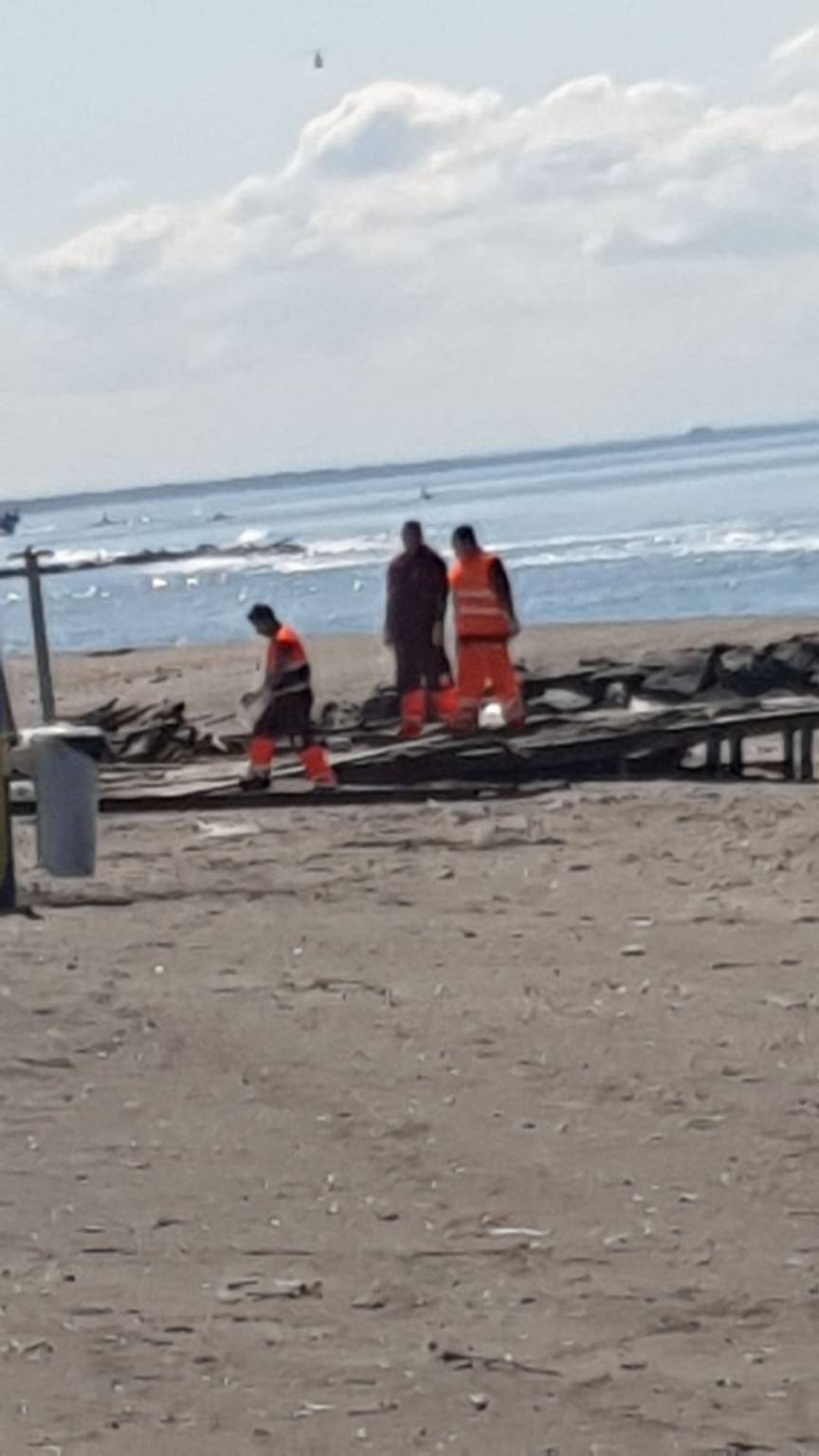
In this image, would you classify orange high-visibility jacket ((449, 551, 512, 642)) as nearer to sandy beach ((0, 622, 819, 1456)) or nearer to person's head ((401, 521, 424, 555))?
person's head ((401, 521, 424, 555))

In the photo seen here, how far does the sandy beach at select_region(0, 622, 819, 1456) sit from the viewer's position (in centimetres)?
578

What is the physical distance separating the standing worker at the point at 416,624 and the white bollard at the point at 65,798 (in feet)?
19.4

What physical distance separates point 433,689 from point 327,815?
4120mm

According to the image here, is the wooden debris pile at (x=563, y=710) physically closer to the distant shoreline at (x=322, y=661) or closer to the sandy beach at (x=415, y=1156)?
the sandy beach at (x=415, y=1156)

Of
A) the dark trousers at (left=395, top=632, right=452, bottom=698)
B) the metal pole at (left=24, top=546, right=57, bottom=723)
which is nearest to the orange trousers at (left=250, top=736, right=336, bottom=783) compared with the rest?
the metal pole at (left=24, top=546, right=57, bottom=723)

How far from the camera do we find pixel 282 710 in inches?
674

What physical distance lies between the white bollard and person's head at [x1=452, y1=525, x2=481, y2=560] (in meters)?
5.69

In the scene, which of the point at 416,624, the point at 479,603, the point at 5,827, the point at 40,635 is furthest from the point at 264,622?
the point at 5,827

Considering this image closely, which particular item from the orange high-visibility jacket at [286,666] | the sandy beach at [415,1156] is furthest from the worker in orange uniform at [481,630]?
the sandy beach at [415,1156]

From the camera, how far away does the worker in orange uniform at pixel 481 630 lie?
61.5ft

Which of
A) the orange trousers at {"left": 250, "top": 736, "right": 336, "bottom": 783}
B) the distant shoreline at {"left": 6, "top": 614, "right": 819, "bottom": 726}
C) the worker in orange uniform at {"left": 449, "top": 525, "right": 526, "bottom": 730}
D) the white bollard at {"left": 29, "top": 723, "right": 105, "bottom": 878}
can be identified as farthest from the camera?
the distant shoreline at {"left": 6, "top": 614, "right": 819, "bottom": 726}

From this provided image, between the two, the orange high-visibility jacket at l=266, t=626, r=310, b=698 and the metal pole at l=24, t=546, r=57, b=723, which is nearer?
the metal pole at l=24, t=546, r=57, b=723

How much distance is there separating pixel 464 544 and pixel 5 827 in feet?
24.5

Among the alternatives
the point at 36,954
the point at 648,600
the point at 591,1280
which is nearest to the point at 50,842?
the point at 36,954
